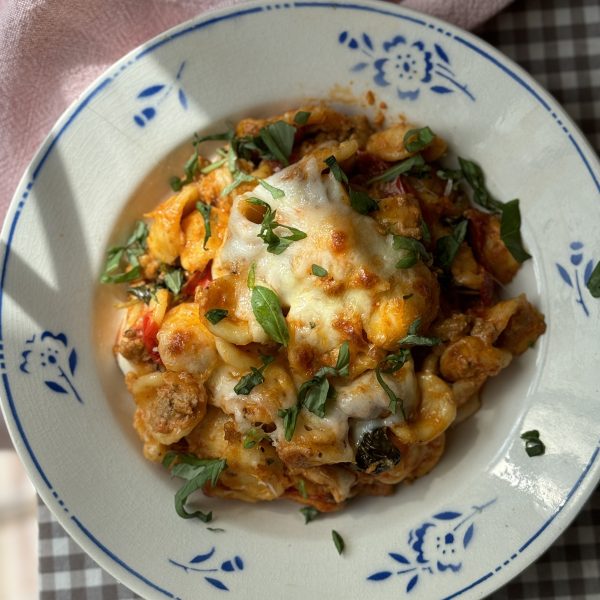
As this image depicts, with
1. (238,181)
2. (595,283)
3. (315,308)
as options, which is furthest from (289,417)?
(595,283)

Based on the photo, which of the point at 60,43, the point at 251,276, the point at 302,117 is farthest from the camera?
the point at 60,43

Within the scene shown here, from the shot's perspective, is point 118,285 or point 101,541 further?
point 118,285

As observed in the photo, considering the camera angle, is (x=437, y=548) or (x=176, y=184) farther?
(x=176, y=184)

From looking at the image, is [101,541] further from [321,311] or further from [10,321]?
[321,311]

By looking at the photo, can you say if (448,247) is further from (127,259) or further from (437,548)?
(127,259)

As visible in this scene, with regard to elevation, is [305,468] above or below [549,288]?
below

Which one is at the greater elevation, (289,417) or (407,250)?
(407,250)

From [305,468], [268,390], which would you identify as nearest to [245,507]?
[305,468]
